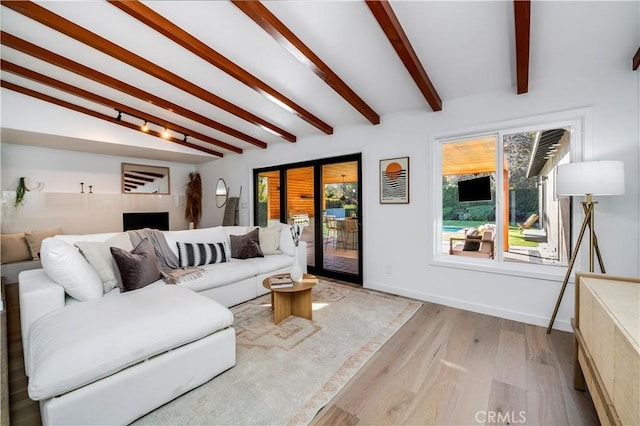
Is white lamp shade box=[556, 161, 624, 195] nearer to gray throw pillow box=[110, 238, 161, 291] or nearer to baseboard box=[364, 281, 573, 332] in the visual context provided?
baseboard box=[364, 281, 573, 332]

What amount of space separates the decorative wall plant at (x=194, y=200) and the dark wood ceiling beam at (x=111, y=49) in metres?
3.49

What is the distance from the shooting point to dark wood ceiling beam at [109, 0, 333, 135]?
2.13 m

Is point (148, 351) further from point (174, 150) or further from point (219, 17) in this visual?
point (174, 150)

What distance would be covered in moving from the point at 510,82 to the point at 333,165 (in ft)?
8.10

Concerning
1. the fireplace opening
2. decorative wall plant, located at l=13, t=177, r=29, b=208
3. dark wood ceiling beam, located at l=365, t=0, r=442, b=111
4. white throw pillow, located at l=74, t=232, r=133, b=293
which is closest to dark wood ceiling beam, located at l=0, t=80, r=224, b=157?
decorative wall plant, located at l=13, t=177, r=29, b=208

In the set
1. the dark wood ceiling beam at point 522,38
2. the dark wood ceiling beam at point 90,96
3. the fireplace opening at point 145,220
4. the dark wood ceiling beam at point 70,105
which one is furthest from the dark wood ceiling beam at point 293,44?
the fireplace opening at point 145,220

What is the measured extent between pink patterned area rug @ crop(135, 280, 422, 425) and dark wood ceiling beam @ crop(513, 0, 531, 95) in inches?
103

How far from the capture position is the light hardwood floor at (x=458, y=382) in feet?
5.04

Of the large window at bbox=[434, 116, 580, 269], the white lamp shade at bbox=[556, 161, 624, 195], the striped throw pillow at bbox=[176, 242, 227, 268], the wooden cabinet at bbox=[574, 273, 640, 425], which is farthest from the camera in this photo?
the striped throw pillow at bbox=[176, 242, 227, 268]

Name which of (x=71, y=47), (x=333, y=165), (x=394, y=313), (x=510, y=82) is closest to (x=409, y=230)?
(x=394, y=313)

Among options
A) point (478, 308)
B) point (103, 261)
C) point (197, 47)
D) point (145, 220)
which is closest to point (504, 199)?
point (478, 308)

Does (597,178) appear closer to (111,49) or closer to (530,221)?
(530,221)

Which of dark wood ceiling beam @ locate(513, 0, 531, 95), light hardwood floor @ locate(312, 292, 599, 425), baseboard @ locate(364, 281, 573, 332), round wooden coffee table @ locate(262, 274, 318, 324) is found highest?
dark wood ceiling beam @ locate(513, 0, 531, 95)

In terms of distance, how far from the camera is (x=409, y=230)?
3.52 metres
